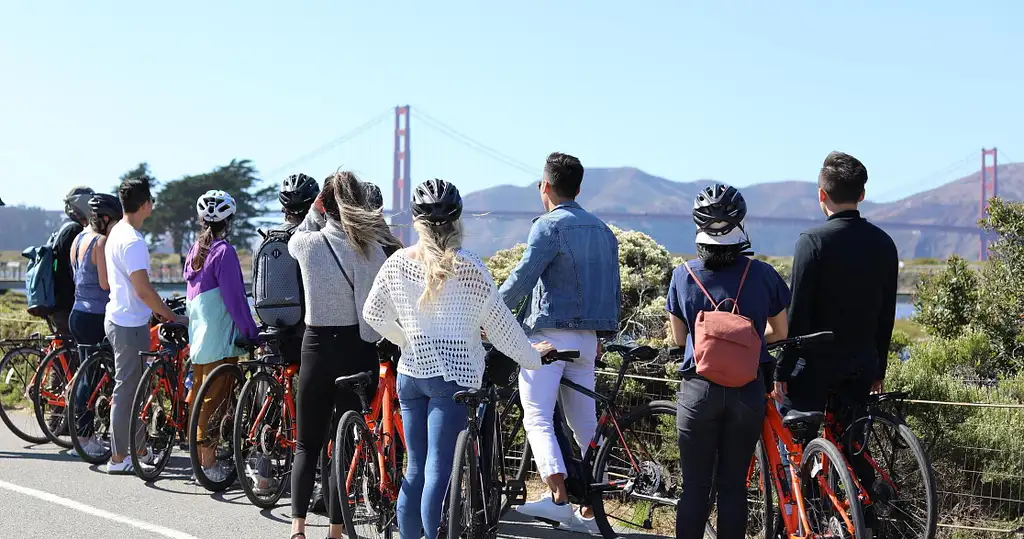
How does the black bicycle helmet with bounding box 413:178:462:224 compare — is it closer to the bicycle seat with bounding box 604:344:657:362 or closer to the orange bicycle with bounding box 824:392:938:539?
the bicycle seat with bounding box 604:344:657:362

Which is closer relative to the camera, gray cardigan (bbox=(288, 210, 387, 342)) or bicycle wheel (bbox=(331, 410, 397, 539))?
bicycle wheel (bbox=(331, 410, 397, 539))

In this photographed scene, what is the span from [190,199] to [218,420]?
301ft

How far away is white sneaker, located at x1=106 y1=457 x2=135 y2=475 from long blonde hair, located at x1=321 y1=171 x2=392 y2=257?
288 centimetres

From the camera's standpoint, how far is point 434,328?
4.44 m

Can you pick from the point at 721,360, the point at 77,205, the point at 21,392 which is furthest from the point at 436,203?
the point at 21,392

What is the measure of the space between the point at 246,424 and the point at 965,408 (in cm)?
373

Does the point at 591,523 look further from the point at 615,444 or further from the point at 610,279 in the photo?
the point at 610,279

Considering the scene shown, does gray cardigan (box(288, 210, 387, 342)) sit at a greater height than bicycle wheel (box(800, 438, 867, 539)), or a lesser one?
greater

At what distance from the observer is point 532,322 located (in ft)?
17.8

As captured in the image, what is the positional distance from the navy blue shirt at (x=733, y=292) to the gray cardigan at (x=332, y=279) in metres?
1.54

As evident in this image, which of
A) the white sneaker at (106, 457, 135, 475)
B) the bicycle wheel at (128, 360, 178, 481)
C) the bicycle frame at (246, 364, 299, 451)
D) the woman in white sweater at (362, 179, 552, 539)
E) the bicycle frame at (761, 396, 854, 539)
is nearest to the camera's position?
the woman in white sweater at (362, 179, 552, 539)

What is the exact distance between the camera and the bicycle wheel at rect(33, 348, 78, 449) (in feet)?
26.5

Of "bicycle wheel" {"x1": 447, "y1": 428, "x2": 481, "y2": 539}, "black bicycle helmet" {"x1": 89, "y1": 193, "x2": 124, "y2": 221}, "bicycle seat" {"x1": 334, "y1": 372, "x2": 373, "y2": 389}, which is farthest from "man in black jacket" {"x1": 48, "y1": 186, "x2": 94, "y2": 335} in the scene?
"bicycle wheel" {"x1": 447, "y1": 428, "x2": 481, "y2": 539}

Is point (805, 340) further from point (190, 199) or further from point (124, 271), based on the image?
point (190, 199)
